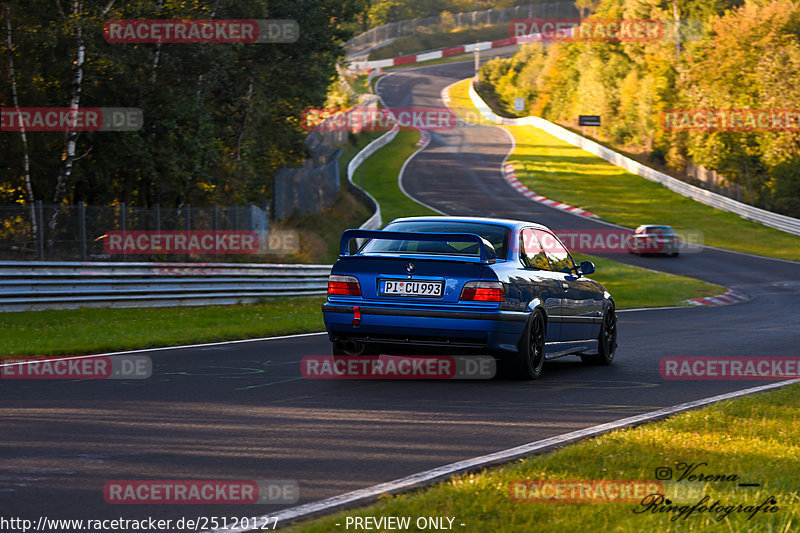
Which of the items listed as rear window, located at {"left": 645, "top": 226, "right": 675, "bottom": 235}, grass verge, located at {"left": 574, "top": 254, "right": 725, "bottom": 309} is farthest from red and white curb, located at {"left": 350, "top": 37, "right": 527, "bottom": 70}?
grass verge, located at {"left": 574, "top": 254, "right": 725, "bottom": 309}

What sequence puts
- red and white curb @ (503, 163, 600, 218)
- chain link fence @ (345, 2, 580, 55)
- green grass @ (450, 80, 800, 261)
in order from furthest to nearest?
chain link fence @ (345, 2, 580, 55), red and white curb @ (503, 163, 600, 218), green grass @ (450, 80, 800, 261)

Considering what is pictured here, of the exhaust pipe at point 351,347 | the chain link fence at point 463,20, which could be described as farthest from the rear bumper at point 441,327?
the chain link fence at point 463,20

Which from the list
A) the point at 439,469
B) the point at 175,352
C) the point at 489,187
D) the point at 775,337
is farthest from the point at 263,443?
the point at 489,187

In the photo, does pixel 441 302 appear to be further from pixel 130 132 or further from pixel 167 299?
pixel 130 132

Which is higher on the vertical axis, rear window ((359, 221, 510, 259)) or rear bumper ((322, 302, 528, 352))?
rear window ((359, 221, 510, 259))

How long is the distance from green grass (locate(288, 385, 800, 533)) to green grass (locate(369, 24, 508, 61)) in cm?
11406

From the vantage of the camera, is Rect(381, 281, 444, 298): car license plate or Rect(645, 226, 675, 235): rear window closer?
Rect(381, 281, 444, 298): car license plate

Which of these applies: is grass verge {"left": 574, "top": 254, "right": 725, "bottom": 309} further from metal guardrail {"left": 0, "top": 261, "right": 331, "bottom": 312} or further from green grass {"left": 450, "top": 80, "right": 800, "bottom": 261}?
green grass {"left": 450, "top": 80, "right": 800, "bottom": 261}

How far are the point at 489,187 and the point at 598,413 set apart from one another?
49.3m

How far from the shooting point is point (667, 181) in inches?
2335

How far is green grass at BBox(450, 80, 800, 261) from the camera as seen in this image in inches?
1832

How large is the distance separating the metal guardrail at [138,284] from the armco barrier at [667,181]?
33.0m

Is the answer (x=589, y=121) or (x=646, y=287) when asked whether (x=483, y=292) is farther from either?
(x=589, y=121)

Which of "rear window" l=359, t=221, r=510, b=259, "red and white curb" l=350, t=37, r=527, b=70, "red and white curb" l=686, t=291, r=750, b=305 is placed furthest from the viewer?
"red and white curb" l=350, t=37, r=527, b=70
